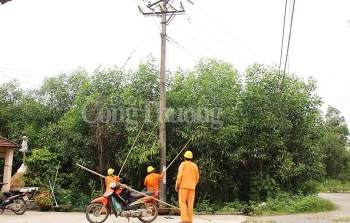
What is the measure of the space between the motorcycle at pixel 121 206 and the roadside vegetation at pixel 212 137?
3.14m

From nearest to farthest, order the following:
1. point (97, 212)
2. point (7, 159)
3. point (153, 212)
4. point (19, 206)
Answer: point (97, 212)
point (153, 212)
point (19, 206)
point (7, 159)

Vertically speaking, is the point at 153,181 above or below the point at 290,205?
above

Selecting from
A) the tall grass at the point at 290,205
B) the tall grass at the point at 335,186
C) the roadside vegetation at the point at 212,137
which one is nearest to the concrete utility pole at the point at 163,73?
Result: the roadside vegetation at the point at 212,137

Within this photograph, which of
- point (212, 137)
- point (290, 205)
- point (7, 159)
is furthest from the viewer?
point (7, 159)

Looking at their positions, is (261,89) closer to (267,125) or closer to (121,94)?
(267,125)

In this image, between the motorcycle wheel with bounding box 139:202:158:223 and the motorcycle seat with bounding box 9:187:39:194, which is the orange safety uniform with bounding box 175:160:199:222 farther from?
the motorcycle seat with bounding box 9:187:39:194

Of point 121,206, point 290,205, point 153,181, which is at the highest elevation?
point 153,181

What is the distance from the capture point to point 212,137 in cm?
1294

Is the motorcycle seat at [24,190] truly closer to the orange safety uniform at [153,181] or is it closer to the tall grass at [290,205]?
the orange safety uniform at [153,181]

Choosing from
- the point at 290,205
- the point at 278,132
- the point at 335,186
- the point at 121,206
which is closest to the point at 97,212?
the point at 121,206

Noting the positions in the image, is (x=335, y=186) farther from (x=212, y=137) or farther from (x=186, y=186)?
(x=186, y=186)

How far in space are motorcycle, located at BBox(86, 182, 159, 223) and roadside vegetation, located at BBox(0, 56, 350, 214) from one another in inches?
124

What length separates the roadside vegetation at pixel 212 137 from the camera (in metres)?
13.0

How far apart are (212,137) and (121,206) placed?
4808 mm
